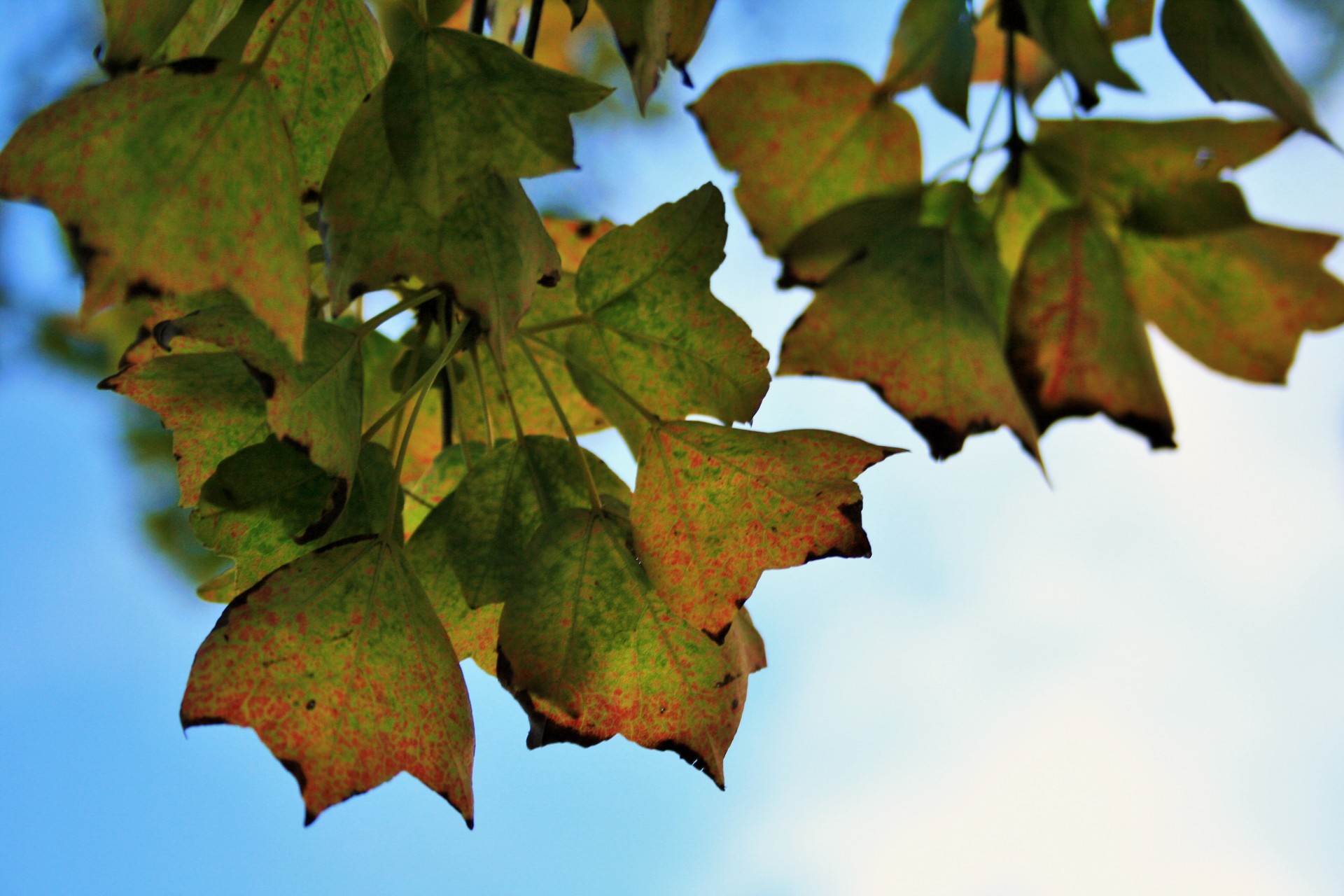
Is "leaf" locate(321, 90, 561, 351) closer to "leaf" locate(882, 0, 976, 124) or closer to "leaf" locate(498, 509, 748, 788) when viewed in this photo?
"leaf" locate(498, 509, 748, 788)

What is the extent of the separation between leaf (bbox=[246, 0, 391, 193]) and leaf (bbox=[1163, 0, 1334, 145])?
25 cm

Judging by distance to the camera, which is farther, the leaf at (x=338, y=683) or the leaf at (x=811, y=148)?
the leaf at (x=811, y=148)

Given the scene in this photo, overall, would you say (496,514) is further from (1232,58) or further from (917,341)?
(1232,58)

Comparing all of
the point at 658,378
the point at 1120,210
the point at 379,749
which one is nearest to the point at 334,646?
the point at 379,749

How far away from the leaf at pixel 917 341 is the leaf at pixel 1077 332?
0.02m

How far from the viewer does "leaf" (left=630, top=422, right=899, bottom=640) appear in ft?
0.91

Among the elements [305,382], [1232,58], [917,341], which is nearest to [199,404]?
[305,382]

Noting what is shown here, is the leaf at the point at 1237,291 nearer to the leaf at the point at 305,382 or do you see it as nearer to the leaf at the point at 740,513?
the leaf at the point at 740,513

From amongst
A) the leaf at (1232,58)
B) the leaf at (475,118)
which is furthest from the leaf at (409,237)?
the leaf at (1232,58)

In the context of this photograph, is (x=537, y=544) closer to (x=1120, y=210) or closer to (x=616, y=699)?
(x=616, y=699)

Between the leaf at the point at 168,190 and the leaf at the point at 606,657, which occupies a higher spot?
the leaf at the point at 168,190

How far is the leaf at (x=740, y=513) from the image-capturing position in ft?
0.91

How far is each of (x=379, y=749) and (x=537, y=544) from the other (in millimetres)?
68

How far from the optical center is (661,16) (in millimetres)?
300
